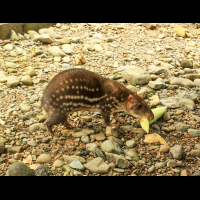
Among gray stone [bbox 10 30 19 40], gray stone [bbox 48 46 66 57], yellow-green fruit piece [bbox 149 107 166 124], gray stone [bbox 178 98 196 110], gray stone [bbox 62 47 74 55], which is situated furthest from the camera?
gray stone [bbox 10 30 19 40]

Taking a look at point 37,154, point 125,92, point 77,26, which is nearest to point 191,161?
point 125,92

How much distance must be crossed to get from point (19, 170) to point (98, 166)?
1.00m

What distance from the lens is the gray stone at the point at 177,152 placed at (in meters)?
3.54

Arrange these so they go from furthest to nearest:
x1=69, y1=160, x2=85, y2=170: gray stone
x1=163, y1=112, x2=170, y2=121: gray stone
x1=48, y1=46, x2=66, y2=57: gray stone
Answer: x1=48, y1=46, x2=66, y2=57: gray stone
x1=163, y1=112, x2=170, y2=121: gray stone
x1=69, y1=160, x2=85, y2=170: gray stone

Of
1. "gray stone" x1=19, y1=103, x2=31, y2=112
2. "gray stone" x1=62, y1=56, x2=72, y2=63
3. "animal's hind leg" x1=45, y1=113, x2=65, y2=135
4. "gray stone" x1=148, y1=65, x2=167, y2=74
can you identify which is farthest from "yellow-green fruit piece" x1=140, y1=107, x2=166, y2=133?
"gray stone" x1=62, y1=56, x2=72, y2=63

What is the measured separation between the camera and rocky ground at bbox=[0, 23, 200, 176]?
3454 mm

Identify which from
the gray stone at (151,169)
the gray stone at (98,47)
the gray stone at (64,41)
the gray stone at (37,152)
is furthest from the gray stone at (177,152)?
the gray stone at (64,41)

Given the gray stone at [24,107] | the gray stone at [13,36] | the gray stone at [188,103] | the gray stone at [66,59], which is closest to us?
the gray stone at [24,107]

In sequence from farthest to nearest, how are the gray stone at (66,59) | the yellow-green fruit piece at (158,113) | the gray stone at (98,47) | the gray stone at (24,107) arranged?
the gray stone at (98,47) < the gray stone at (66,59) < the gray stone at (24,107) < the yellow-green fruit piece at (158,113)

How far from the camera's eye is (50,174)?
3227 mm

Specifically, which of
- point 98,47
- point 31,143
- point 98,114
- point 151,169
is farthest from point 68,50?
point 151,169

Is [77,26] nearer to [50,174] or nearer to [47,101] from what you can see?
[47,101]

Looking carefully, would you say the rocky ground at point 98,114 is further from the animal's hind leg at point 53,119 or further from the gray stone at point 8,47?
the animal's hind leg at point 53,119

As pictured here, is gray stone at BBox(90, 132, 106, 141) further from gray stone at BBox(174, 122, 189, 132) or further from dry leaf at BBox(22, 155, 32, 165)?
gray stone at BBox(174, 122, 189, 132)
